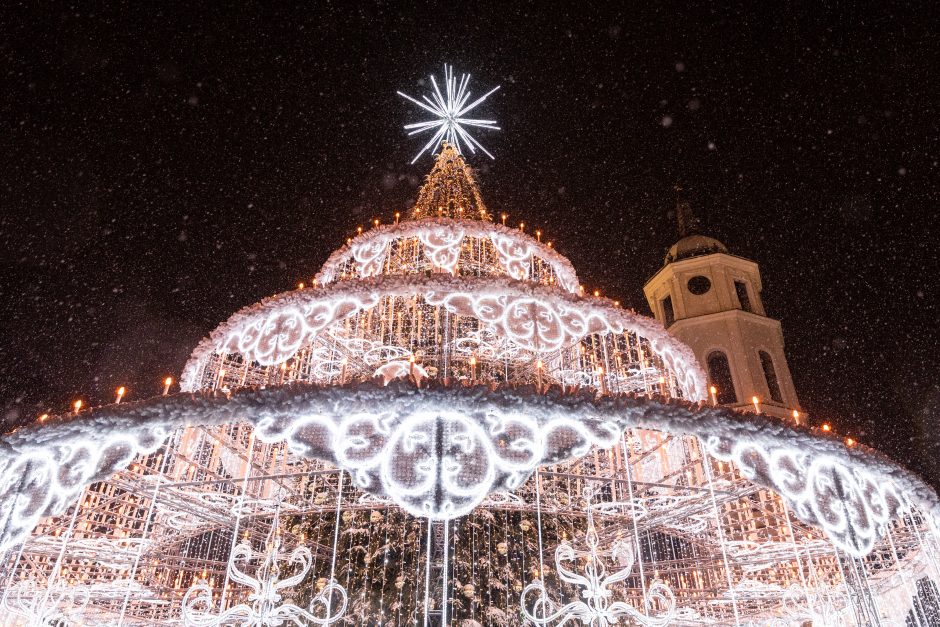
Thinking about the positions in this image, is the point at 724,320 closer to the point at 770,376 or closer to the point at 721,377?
the point at 721,377

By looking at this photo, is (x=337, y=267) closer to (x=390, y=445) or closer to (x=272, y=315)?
(x=272, y=315)

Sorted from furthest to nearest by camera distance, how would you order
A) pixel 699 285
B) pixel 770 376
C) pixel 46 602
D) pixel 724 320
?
pixel 699 285
pixel 724 320
pixel 770 376
pixel 46 602

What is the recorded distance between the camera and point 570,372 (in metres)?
11.3

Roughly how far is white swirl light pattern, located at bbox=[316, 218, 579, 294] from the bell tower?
15.3 meters

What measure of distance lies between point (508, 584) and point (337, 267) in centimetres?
738

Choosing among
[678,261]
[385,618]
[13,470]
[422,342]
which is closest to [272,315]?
[422,342]

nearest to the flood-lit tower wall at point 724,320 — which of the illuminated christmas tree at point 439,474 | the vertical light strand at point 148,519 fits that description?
the illuminated christmas tree at point 439,474

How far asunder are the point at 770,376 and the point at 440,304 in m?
22.1

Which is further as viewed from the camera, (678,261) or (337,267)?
(678,261)

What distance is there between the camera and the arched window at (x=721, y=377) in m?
25.4

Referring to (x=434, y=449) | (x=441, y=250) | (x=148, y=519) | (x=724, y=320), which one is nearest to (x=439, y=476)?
(x=434, y=449)

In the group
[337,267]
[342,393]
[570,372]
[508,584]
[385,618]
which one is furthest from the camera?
[337,267]

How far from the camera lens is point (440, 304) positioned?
9461mm

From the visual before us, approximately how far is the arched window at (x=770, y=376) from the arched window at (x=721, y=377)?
1.65m
